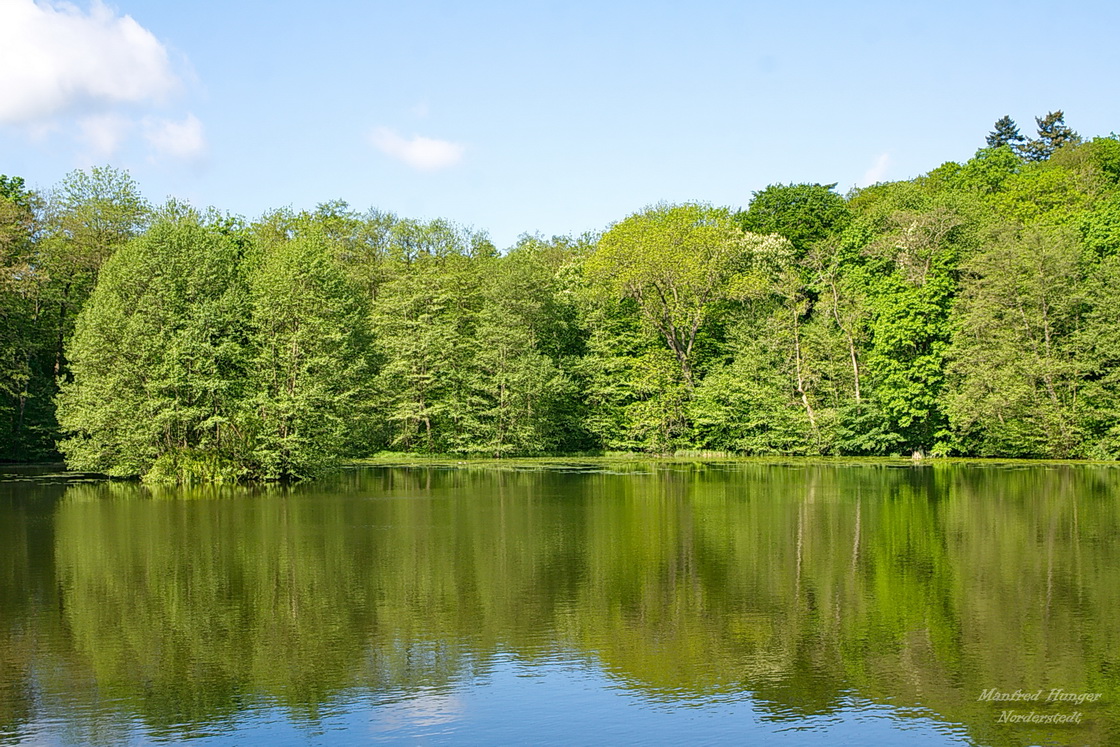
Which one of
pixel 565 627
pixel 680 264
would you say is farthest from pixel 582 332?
pixel 565 627

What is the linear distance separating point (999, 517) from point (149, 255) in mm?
36122

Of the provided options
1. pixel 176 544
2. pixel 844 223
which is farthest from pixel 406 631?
pixel 844 223

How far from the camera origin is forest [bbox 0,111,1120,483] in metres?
45.5

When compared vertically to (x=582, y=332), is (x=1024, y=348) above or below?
below

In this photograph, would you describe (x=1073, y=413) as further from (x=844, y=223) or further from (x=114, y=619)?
(x=114, y=619)

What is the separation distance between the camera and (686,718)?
37.8 ft

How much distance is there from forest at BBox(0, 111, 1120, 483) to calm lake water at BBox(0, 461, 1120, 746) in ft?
50.8

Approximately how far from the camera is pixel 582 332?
72.5m

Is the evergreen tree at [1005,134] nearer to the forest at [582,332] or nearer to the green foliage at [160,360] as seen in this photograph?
the forest at [582,332]

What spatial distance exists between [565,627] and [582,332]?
57.2m

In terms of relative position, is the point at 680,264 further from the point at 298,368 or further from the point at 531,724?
the point at 531,724

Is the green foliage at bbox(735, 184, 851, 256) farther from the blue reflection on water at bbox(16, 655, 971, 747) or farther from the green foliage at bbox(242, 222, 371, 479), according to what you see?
the blue reflection on water at bbox(16, 655, 971, 747)

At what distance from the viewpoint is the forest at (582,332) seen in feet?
149

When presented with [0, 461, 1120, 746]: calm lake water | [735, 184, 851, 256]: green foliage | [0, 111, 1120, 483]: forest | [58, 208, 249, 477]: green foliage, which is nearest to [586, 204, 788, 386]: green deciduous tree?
[0, 111, 1120, 483]: forest
